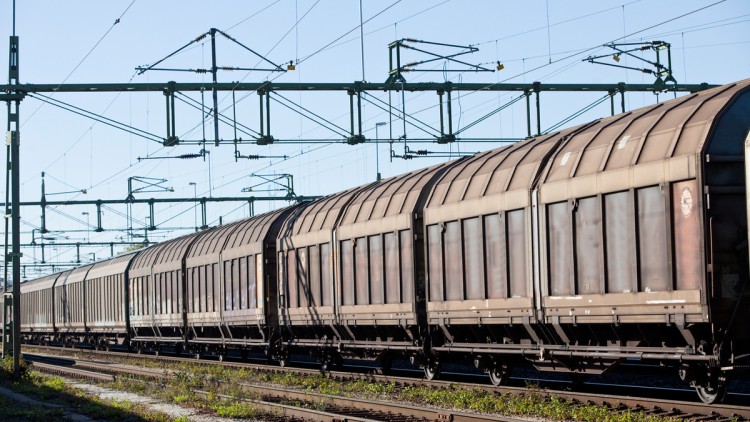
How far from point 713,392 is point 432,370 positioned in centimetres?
777

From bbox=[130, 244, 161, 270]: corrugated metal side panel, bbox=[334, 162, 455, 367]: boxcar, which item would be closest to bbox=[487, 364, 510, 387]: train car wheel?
bbox=[334, 162, 455, 367]: boxcar

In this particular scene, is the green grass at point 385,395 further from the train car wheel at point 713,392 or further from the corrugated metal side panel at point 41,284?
the corrugated metal side panel at point 41,284

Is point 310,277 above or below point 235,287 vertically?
above

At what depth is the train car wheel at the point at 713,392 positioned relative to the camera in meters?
13.0

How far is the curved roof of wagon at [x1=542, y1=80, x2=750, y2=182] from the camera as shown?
1281 centimetres

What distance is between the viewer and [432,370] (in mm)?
20188

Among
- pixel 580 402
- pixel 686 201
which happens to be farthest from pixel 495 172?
pixel 686 201

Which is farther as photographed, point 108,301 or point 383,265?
point 108,301

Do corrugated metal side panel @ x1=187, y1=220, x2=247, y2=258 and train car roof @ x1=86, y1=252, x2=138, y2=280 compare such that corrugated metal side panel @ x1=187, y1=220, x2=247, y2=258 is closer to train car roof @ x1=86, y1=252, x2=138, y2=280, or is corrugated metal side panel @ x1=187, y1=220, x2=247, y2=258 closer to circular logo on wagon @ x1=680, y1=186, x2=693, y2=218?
train car roof @ x1=86, y1=252, x2=138, y2=280

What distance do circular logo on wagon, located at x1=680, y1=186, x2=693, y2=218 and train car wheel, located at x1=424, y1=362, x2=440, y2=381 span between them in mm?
8664

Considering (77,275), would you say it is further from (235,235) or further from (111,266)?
(235,235)

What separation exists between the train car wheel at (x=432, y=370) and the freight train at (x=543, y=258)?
0.04 metres

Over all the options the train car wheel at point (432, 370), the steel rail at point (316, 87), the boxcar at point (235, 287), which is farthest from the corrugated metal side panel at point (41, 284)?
the train car wheel at point (432, 370)

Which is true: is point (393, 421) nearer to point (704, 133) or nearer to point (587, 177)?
point (587, 177)
